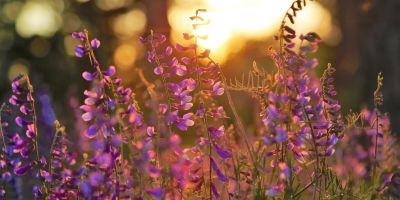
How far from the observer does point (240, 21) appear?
18484 mm

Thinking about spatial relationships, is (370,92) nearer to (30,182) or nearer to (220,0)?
(220,0)

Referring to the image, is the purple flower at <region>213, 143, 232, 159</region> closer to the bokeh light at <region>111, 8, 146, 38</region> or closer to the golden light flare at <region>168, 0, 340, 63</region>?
the golden light flare at <region>168, 0, 340, 63</region>

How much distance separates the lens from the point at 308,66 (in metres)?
3.14

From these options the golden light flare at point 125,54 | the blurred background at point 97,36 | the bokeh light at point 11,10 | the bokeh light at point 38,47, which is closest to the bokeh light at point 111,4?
the blurred background at point 97,36

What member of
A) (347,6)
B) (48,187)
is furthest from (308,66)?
(347,6)

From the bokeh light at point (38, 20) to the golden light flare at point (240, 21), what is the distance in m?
4.33

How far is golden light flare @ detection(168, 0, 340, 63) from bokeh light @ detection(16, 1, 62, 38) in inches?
171

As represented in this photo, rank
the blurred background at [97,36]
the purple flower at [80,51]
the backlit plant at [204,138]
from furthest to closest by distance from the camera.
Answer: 1. the blurred background at [97,36]
2. the purple flower at [80,51]
3. the backlit plant at [204,138]

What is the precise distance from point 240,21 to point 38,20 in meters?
12.7

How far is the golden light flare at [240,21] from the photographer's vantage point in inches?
211

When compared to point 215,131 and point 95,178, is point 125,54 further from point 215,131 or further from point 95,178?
point 95,178

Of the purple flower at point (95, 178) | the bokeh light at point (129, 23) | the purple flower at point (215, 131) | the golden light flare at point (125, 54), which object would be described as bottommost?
the golden light flare at point (125, 54)

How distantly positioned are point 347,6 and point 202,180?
1456 cm

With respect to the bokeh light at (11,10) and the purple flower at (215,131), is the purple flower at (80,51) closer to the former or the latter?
the purple flower at (215,131)
